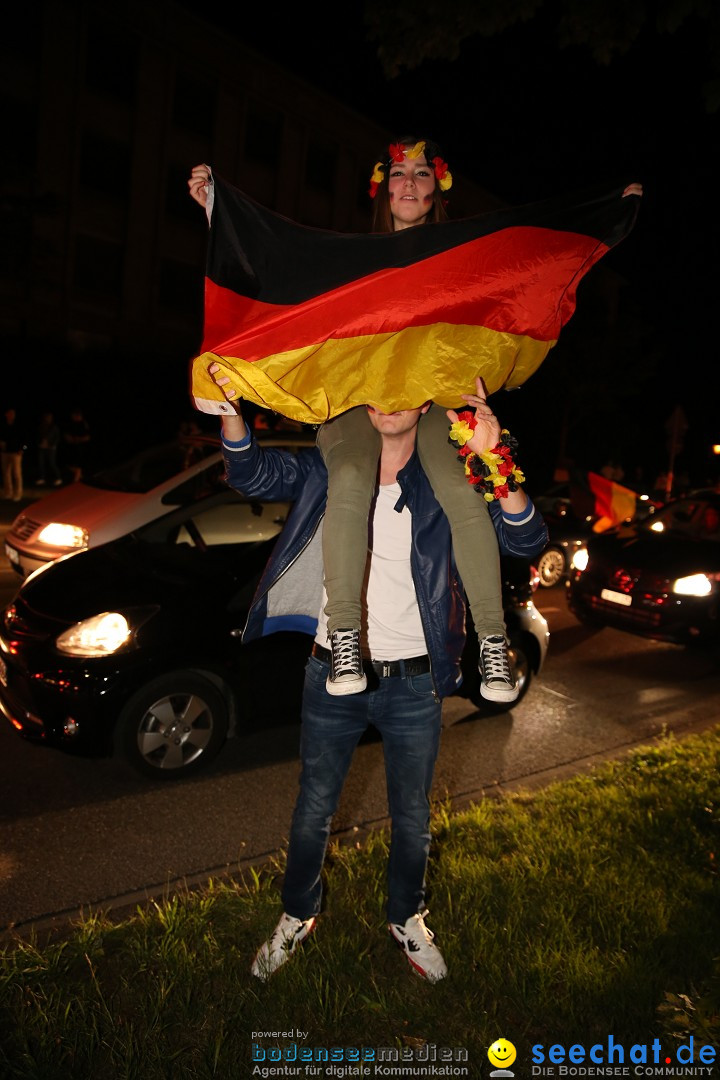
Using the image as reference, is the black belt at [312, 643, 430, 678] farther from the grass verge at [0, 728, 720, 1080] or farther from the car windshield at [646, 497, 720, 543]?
the car windshield at [646, 497, 720, 543]

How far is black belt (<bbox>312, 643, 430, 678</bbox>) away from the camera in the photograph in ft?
8.69

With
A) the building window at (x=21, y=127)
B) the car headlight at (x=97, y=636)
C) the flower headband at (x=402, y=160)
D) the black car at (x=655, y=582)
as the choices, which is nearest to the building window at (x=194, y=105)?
the building window at (x=21, y=127)

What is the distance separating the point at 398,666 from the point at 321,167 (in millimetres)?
35236

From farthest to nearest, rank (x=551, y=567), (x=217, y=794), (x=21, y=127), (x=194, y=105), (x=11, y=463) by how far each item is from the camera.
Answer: (x=194, y=105), (x=21, y=127), (x=11, y=463), (x=551, y=567), (x=217, y=794)

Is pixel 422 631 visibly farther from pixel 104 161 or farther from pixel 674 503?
pixel 104 161

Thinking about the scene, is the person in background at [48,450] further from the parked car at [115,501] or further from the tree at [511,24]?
the tree at [511,24]

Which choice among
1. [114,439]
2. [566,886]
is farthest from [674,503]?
[114,439]

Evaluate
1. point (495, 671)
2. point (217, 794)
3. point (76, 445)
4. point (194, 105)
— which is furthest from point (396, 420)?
point (194, 105)

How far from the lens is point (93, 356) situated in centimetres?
2141

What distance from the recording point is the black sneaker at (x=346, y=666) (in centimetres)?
245

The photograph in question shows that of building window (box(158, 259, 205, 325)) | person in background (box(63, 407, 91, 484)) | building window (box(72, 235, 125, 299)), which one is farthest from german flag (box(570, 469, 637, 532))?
building window (box(72, 235, 125, 299))

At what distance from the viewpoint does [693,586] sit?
28.0ft

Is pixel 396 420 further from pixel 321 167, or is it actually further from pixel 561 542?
pixel 321 167

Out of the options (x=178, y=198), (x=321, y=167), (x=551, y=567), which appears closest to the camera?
(x=551, y=567)
